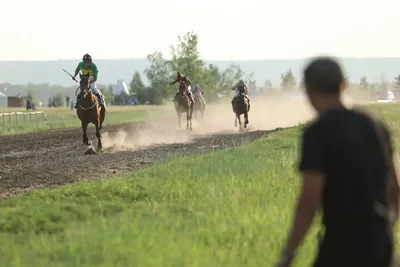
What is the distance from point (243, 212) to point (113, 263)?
8.40ft

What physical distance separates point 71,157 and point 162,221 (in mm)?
14801

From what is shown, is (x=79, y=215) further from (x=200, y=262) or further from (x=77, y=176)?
(x=77, y=176)

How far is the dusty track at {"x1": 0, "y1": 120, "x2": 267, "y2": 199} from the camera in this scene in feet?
56.9

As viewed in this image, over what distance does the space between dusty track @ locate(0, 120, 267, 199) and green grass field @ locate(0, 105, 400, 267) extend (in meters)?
2.57

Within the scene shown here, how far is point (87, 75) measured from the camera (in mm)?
23375

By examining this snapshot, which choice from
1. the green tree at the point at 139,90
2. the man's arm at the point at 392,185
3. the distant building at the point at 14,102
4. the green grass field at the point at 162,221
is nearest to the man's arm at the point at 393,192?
the man's arm at the point at 392,185

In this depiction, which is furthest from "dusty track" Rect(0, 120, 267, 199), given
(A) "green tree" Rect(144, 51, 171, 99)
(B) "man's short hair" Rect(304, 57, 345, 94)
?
→ (A) "green tree" Rect(144, 51, 171, 99)

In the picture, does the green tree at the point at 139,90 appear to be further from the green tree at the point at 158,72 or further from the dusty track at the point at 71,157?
the dusty track at the point at 71,157

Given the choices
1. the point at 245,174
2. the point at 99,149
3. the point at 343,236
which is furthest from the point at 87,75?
the point at 343,236

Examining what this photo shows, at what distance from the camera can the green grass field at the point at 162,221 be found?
24.4 ft

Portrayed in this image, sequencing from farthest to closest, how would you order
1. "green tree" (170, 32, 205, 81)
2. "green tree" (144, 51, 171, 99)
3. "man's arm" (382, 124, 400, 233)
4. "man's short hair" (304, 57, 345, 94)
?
"green tree" (144, 51, 171, 99) < "green tree" (170, 32, 205, 81) < "man's arm" (382, 124, 400, 233) < "man's short hair" (304, 57, 345, 94)

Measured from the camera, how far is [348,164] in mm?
4633

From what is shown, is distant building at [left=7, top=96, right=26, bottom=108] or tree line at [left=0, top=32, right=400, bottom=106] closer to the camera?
tree line at [left=0, top=32, right=400, bottom=106]

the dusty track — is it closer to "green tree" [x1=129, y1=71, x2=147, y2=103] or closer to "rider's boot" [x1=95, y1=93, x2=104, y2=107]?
"rider's boot" [x1=95, y1=93, x2=104, y2=107]
